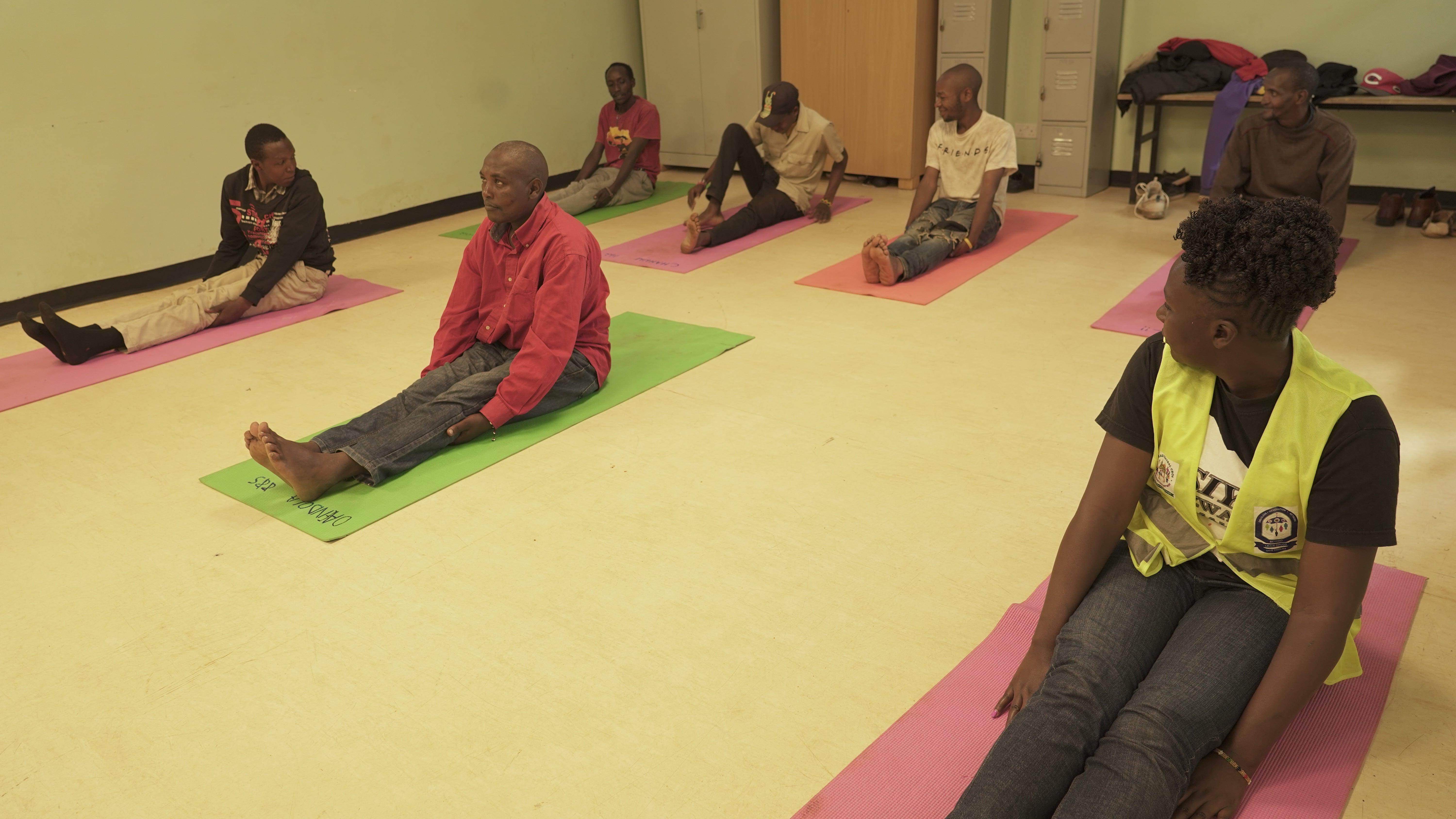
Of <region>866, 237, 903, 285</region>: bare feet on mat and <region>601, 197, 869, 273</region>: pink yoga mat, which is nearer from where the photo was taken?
<region>866, 237, 903, 285</region>: bare feet on mat

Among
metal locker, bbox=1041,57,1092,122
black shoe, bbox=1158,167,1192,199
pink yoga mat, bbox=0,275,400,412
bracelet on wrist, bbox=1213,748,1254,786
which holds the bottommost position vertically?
pink yoga mat, bbox=0,275,400,412

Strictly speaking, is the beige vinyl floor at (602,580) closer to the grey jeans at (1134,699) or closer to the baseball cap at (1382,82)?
the grey jeans at (1134,699)

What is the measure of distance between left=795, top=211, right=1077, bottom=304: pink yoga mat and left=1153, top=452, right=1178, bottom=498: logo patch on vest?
2.55 meters

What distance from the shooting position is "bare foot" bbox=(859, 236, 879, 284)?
4199 mm

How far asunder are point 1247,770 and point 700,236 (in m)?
4.05

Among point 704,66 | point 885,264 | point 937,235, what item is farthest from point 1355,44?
point 704,66

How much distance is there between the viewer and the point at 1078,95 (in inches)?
225

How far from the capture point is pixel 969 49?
5941mm

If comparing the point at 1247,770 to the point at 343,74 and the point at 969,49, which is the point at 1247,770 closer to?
the point at 969,49

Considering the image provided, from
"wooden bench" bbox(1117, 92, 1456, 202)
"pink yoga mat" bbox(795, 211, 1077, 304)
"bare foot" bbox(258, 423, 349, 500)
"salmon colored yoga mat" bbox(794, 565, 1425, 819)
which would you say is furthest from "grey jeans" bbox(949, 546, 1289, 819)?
"wooden bench" bbox(1117, 92, 1456, 202)

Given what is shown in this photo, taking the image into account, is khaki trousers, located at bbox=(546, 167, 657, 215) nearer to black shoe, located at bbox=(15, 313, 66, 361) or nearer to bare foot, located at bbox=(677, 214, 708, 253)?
bare foot, located at bbox=(677, 214, 708, 253)

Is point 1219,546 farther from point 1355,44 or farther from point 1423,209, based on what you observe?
point 1355,44

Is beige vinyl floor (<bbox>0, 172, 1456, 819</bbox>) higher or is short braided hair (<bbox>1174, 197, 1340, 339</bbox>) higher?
short braided hair (<bbox>1174, 197, 1340, 339</bbox>)

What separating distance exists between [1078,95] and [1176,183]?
76cm
